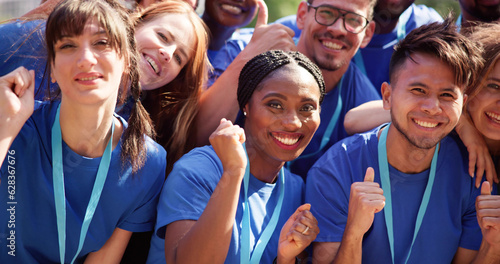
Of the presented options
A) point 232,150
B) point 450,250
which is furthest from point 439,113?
point 232,150

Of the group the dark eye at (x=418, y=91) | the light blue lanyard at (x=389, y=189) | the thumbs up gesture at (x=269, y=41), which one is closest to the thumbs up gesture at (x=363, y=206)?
the light blue lanyard at (x=389, y=189)

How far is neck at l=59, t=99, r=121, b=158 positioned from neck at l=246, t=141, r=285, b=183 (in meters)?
0.86

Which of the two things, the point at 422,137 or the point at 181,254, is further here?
the point at 422,137

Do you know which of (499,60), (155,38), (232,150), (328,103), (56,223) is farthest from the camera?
(328,103)

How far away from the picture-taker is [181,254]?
291 cm

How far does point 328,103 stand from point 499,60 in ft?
4.58

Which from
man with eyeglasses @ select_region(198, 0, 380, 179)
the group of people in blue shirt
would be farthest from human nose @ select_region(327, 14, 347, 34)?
the group of people in blue shirt

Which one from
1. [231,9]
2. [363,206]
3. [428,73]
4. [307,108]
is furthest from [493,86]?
[231,9]

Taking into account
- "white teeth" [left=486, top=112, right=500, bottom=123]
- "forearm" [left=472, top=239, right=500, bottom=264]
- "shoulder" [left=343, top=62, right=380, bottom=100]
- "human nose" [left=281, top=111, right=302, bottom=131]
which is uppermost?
"white teeth" [left=486, top=112, right=500, bottom=123]

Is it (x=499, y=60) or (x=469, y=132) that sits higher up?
(x=499, y=60)

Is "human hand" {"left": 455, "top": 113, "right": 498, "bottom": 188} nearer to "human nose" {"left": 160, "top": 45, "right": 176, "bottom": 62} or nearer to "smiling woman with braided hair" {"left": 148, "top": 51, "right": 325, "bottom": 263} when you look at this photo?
"smiling woman with braided hair" {"left": 148, "top": 51, "right": 325, "bottom": 263}

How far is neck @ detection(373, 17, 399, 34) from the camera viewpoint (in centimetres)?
512

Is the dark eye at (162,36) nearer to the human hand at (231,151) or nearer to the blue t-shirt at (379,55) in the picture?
the human hand at (231,151)

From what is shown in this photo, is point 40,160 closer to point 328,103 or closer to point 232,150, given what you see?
point 232,150
